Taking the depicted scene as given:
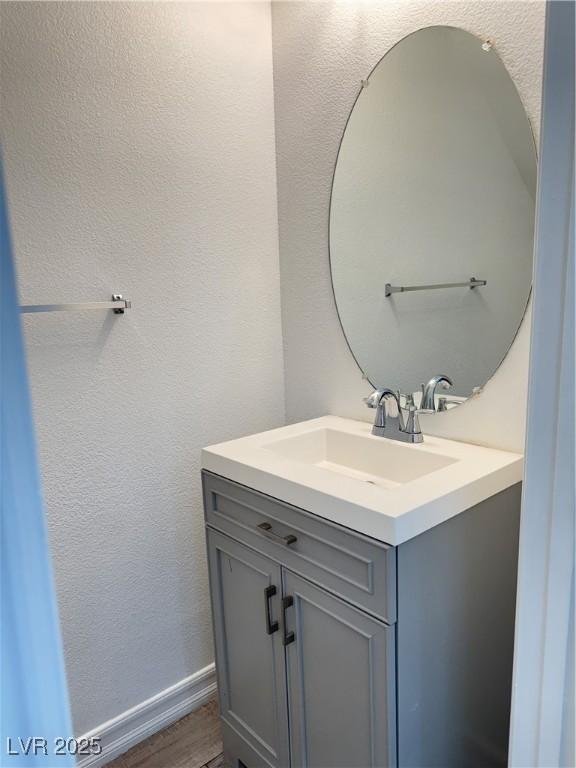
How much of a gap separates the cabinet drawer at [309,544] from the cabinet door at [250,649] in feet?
0.18

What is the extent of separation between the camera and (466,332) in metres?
1.34

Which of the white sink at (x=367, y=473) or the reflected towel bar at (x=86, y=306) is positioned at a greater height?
the reflected towel bar at (x=86, y=306)

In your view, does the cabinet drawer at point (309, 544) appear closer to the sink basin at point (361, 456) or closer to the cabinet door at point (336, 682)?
the cabinet door at point (336, 682)

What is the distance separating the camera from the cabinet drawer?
98cm

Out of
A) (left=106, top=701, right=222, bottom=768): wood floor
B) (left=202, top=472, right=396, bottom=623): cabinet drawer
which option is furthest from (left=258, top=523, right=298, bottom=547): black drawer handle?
(left=106, top=701, right=222, bottom=768): wood floor

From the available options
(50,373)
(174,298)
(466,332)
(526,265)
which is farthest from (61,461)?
(526,265)

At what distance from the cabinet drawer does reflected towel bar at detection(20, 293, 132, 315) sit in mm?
524

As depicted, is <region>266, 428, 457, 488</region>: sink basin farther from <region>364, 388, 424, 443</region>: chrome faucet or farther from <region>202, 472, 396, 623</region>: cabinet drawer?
<region>202, 472, 396, 623</region>: cabinet drawer

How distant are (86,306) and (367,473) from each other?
891 mm

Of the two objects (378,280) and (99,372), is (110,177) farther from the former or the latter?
(378,280)

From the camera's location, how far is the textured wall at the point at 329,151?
3.93 feet

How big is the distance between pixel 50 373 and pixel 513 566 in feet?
4.16

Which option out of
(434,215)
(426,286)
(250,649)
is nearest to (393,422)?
(426,286)

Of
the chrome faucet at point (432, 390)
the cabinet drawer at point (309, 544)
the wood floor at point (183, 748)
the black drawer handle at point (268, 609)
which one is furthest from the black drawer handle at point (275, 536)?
the wood floor at point (183, 748)
